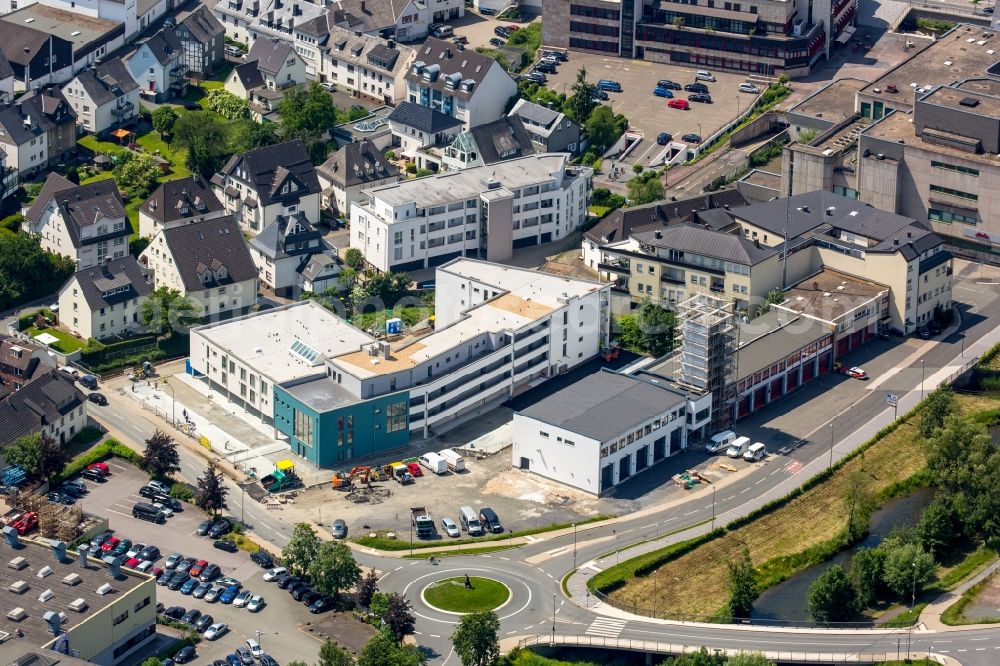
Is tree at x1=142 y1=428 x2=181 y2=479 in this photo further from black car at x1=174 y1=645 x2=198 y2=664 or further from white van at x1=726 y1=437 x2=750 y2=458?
white van at x1=726 y1=437 x2=750 y2=458

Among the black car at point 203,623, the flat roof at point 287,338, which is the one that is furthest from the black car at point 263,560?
the flat roof at point 287,338

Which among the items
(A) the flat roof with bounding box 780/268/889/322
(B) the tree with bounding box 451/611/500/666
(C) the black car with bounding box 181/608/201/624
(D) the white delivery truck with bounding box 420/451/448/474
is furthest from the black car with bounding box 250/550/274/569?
(A) the flat roof with bounding box 780/268/889/322

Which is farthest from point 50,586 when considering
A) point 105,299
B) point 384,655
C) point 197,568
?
point 105,299

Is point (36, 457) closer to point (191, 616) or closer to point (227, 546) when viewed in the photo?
point (227, 546)

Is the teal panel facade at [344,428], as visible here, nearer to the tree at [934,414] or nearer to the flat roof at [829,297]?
the flat roof at [829,297]

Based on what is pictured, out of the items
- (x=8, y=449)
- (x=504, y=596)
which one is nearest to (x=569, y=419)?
(x=504, y=596)
